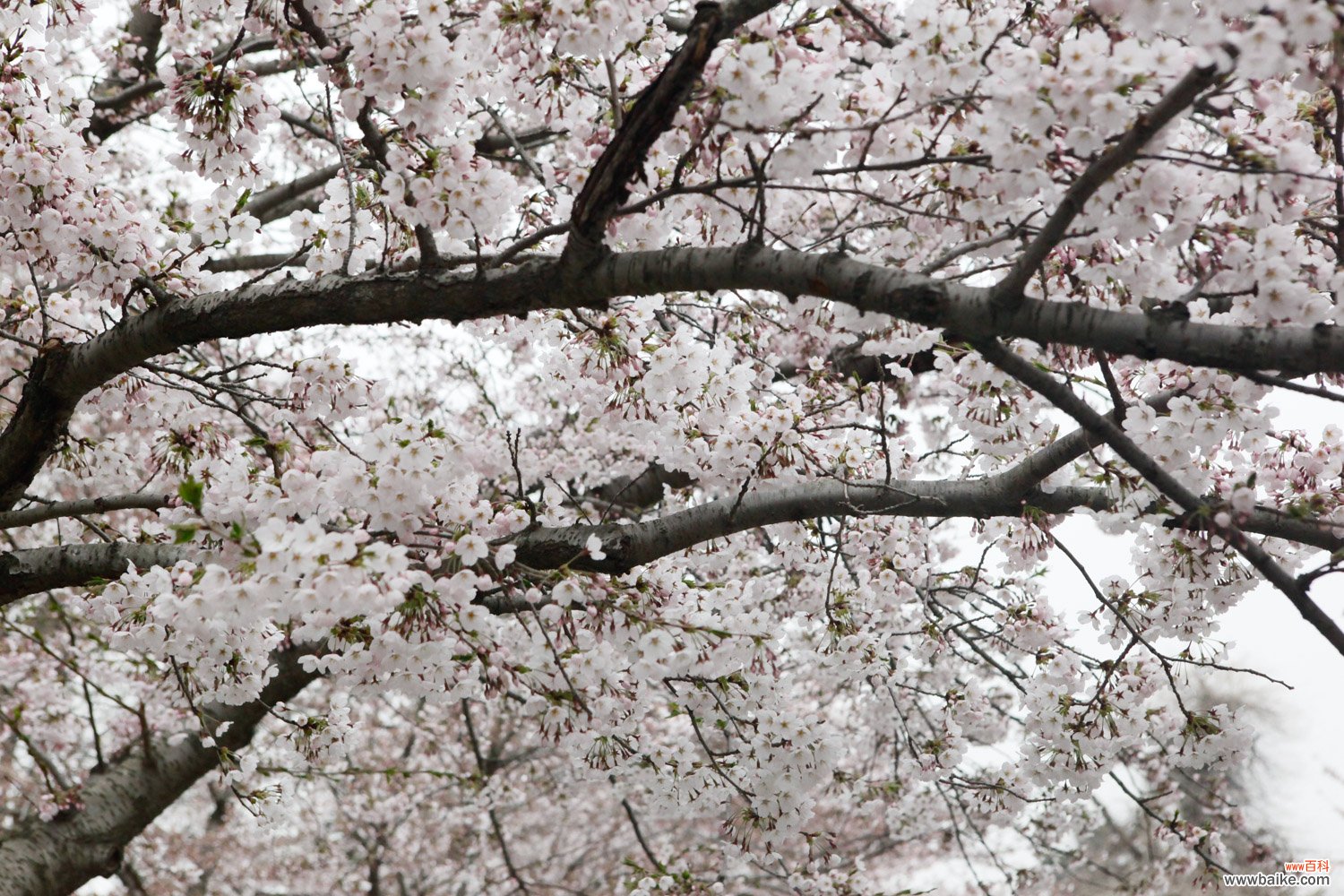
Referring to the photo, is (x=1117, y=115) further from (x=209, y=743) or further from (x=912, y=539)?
(x=209, y=743)

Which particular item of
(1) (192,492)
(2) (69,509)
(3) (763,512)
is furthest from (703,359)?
(2) (69,509)

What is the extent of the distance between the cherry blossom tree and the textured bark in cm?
2

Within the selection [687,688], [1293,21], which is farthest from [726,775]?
[1293,21]

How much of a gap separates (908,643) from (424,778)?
775 cm

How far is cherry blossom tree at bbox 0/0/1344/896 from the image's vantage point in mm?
1952

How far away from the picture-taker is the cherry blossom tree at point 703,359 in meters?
1.95

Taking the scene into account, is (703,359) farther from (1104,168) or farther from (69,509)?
(69,509)

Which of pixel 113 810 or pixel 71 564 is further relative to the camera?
pixel 113 810

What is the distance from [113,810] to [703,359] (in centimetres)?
415

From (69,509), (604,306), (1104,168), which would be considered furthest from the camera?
(69,509)

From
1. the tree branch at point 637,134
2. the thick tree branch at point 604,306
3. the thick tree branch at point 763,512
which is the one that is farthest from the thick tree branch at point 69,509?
the tree branch at point 637,134

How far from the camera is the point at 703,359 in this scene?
3193 millimetres

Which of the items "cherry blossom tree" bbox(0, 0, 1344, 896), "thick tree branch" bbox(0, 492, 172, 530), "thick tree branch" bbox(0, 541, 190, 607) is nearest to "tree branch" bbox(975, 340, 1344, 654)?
"cherry blossom tree" bbox(0, 0, 1344, 896)

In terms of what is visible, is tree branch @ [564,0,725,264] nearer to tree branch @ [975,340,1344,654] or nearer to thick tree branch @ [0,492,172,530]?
tree branch @ [975,340,1344,654]
